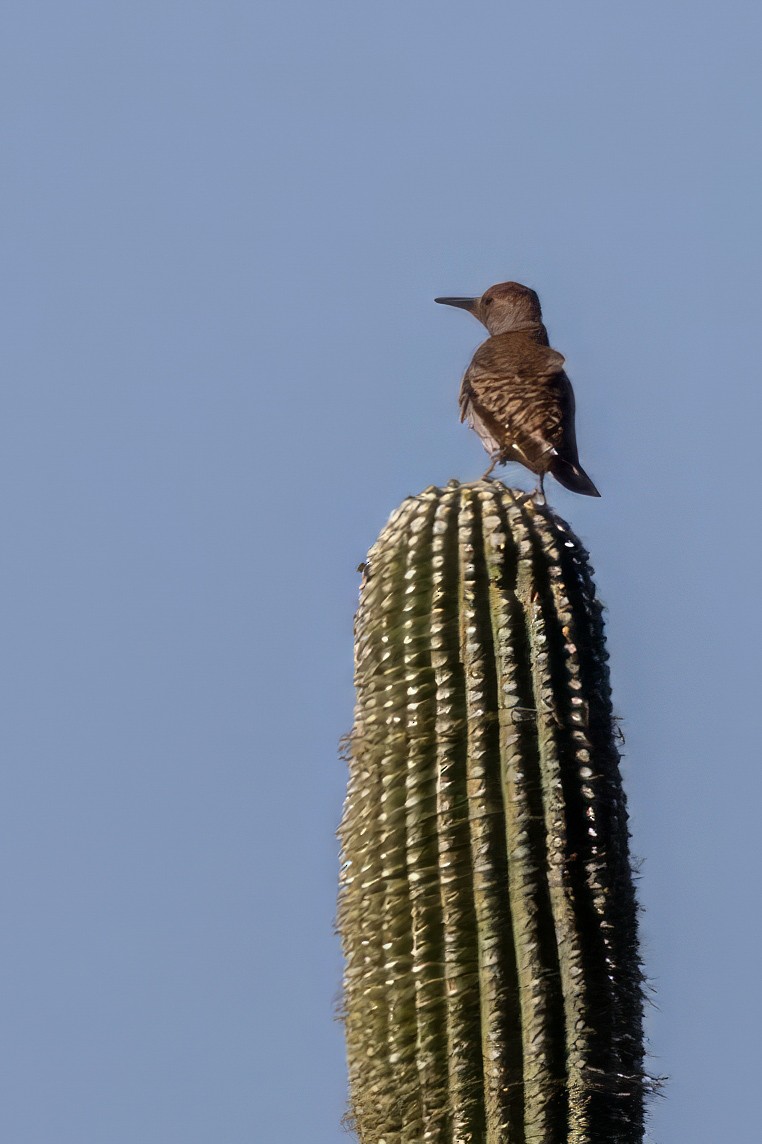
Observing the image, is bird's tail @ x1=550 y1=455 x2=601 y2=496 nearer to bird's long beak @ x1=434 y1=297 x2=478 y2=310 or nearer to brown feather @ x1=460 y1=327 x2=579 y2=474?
brown feather @ x1=460 y1=327 x2=579 y2=474

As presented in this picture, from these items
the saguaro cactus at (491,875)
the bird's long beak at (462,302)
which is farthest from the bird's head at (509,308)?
the saguaro cactus at (491,875)

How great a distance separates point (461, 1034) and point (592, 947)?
39 cm

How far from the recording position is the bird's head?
7.03 m

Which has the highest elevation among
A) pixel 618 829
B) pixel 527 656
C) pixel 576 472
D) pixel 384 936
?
pixel 576 472

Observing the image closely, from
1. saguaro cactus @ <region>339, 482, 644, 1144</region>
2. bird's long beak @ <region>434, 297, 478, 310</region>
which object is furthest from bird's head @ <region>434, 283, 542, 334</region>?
saguaro cactus @ <region>339, 482, 644, 1144</region>

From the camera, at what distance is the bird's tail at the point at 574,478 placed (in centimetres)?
593

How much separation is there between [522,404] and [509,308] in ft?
4.46

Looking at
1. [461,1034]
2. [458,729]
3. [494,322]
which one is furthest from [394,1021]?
[494,322]

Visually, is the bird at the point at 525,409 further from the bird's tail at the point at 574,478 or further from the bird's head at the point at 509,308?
the bird's head at the point at 509,308

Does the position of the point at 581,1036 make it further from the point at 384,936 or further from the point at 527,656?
the point at 527,656

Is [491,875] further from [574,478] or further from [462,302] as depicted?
[462,302]

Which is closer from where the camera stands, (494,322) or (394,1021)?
(394,1021)

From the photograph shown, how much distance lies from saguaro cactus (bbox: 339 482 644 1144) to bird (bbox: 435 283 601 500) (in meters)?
1.62

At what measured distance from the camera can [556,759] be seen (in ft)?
13.0
